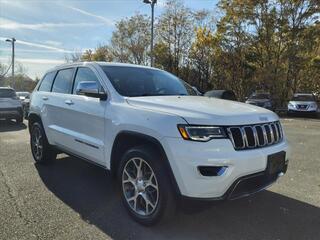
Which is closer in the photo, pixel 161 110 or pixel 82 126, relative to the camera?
pixel 161 110

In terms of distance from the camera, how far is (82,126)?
530 centimetres

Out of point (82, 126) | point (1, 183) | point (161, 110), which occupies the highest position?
point (161, 110)

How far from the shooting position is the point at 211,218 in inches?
176

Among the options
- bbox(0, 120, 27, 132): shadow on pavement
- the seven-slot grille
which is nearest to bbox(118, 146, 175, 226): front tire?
the seven-slot grille

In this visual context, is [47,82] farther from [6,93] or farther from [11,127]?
[6,93]

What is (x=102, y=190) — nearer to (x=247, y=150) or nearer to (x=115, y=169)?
(x=115, y=169)

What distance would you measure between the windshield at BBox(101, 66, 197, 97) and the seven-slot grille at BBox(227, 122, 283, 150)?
1.48 m

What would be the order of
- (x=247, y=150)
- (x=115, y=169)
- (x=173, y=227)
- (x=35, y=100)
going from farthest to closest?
(x=35, y=100) → (x=115, y=169) → (x=173, y=227) → (x=247, y=150)

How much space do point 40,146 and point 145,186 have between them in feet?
10.8

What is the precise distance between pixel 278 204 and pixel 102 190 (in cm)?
236

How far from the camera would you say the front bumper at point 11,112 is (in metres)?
15.6

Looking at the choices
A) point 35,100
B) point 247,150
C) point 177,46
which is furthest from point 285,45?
point 247,150

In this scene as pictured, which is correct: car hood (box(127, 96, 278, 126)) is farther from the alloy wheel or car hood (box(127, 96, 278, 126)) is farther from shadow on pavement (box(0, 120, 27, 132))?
shadow on pavement (box(0, 120, 27, 132))

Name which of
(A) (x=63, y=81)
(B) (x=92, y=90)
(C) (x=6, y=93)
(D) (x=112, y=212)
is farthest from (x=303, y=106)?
(D) (x=112, y=212)
